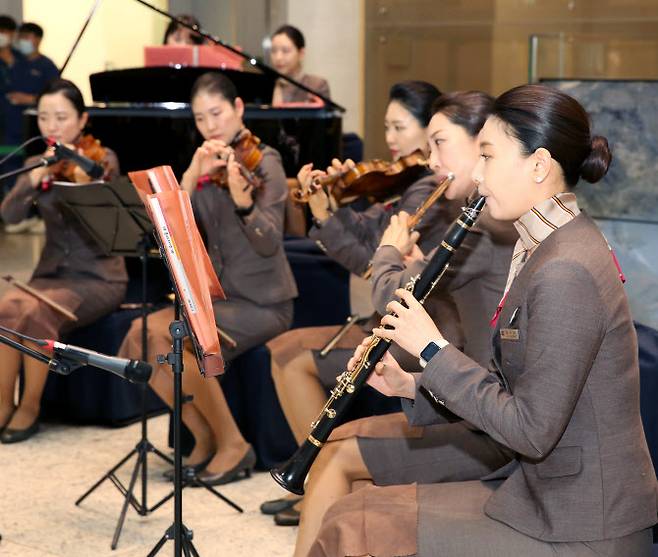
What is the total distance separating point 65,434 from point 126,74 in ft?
6.76

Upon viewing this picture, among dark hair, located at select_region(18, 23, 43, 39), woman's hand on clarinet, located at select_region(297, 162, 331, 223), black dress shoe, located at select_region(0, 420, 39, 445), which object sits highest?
dark hair, located at select_region(18, 23, 43, 39)

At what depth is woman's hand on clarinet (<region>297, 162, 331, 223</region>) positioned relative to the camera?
3439 millimetres

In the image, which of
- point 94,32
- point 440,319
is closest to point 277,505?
point 440,319

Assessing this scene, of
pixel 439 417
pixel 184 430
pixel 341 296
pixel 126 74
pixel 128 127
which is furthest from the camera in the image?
pixel 126 74

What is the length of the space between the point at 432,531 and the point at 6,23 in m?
5.40

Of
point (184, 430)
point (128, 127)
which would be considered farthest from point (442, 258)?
point (128, 127)

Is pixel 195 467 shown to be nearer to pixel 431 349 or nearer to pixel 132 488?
pixel 132 488

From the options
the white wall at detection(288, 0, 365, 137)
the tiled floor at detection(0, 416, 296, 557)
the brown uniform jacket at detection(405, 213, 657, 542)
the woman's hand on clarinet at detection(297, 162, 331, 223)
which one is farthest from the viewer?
the white wall at detection(288, 0, 365, 137)

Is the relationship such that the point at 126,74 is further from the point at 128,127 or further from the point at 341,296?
the point at 341,296

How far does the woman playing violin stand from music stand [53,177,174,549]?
0.54 meters

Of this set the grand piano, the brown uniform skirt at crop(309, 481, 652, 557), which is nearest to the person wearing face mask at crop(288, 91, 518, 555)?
the brown uniform skirt at crop(309, 481, 652, 557)

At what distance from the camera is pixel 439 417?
2152 millimetres

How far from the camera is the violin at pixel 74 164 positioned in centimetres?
413

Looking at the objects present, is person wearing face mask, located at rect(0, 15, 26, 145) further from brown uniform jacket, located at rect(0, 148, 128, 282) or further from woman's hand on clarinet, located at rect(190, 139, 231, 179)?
woman's hand on clarinet, located at rect(190, 139, 231, 179)
